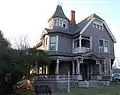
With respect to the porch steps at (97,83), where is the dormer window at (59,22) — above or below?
above

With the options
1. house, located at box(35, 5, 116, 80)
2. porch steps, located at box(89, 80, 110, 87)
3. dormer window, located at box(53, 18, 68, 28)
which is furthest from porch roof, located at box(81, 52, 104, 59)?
dormer window, located at box(53, 18, 68, 28)

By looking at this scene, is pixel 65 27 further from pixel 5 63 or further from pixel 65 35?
pixel 5 63

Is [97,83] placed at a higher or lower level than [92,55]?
lower

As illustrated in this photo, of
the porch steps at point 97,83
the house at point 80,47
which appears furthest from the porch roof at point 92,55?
the porch steps at point 97,83

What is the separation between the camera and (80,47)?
26219 mm

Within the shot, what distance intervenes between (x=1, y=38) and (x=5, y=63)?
11.0 feet

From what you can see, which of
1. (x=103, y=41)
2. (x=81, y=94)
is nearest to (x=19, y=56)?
(x=81, y=94)

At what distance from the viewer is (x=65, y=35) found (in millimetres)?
27344

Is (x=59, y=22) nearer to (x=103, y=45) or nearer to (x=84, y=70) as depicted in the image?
(x=103, y=45)

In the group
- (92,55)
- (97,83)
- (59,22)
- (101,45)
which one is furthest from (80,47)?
(97,83)

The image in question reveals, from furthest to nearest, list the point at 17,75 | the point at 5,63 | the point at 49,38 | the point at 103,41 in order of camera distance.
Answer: the point at 103,41, the point at 49,38, the point at 17,75, the point at 5,63

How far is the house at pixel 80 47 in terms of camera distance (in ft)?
86.0

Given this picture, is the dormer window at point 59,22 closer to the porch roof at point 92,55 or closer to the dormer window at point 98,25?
the dormer window at point 98,25

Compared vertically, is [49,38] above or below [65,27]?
below
